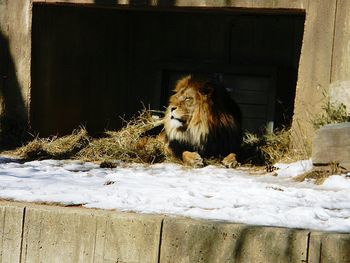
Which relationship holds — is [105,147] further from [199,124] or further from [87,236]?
[87,236]

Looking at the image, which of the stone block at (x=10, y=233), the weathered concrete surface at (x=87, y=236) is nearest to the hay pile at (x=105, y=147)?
the stone block at (x=10, y=233)

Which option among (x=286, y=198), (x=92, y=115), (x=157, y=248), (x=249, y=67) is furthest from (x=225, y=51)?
(x=157, y=248)

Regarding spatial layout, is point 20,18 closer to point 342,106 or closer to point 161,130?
point 161,130

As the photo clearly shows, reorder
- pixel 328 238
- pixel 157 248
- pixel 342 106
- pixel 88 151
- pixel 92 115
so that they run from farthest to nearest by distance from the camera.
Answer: pixel 92 115 < pixel 88 151 < pixel 342 106 < pixel 157 248 < pixel 328 238

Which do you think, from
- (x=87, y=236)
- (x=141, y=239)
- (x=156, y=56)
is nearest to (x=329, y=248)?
(x=141, y=239)

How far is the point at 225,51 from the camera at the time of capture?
37.0 feet

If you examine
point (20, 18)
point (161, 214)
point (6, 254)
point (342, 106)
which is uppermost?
point (20, 18)

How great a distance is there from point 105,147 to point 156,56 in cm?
275

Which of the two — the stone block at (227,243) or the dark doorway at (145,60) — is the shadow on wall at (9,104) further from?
the stone block at (227,243)

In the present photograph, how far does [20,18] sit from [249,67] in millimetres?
3022

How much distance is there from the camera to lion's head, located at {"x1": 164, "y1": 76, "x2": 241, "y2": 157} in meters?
8.69

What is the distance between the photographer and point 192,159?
8.41 metres

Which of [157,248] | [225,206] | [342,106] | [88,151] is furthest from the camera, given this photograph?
[88,151]

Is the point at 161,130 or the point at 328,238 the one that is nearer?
the point at 328,238
